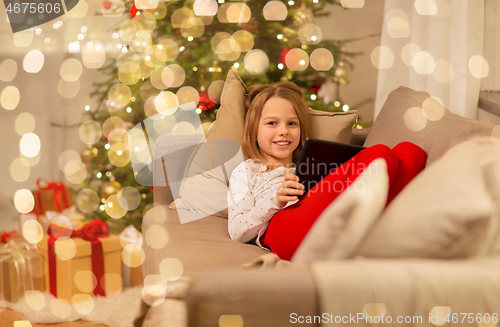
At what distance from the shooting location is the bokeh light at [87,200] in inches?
81.4

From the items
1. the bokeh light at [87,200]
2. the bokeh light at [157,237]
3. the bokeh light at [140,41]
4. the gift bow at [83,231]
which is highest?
the bokeh light at [140,41]

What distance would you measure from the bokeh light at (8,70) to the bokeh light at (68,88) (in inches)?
9.9

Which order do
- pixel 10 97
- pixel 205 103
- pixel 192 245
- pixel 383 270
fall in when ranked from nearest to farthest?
pixel 383 270
pixel 192 245
pixel 205 103
pixel 10 97

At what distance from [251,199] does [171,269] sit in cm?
37

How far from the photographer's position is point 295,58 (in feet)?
6.88

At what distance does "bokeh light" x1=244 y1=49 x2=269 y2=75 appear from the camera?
6.59 ft

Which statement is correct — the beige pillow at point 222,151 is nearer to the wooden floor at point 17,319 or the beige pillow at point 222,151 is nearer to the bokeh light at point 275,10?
the wooden floor at point 17,319

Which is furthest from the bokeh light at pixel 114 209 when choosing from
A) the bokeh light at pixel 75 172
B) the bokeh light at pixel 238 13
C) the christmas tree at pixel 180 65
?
the bokeh light at pixel 238 13

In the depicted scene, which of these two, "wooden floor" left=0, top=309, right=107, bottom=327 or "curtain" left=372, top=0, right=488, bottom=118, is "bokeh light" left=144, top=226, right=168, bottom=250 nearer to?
"wooden floor" left=0, top=309, right=107, bottom=327

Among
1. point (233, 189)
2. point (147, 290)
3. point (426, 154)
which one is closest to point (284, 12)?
point (233, 189)

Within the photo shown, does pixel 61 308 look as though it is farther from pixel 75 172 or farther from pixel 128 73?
pixel 128 73

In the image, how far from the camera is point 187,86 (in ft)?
6.99

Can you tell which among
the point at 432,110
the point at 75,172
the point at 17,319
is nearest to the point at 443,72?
the point at 432,110

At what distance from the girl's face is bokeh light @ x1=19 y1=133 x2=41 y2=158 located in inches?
67.7
